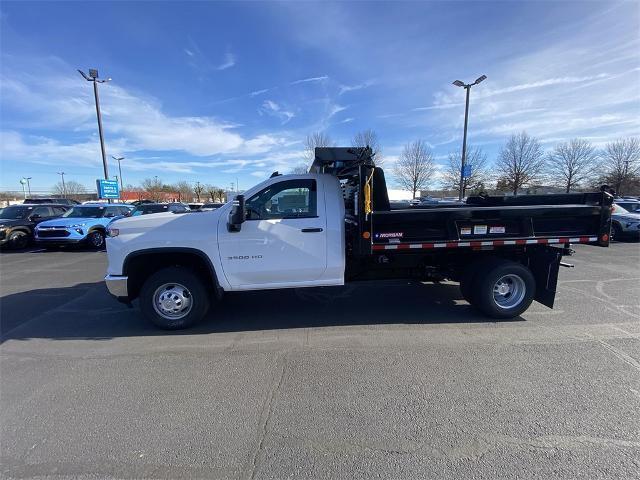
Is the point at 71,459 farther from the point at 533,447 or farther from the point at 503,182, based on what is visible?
the point at 503,182

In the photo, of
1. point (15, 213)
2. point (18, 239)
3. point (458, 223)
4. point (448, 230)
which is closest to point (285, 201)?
point (448, 230)

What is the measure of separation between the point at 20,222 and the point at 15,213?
2.60 feet

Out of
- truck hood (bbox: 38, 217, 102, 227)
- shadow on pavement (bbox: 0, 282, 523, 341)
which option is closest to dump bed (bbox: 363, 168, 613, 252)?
shadow on pavement (bbox: 0, 282, 523, 341)

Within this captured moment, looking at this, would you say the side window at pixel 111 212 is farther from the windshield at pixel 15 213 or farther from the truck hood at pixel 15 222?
the windshield at pixel 15 213

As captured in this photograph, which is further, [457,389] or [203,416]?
[457,389]

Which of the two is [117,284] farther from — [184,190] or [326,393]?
[184,190]

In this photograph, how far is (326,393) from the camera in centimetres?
313

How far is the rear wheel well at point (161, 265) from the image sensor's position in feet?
15.0

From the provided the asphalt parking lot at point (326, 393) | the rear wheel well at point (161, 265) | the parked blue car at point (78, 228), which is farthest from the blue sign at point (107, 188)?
the rear wheel well at point (161, 265)

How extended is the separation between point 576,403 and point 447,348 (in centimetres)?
130

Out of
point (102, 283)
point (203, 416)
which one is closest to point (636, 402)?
point (203, 416)

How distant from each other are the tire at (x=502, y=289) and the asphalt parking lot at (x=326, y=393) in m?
0.22

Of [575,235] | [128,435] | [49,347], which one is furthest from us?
[575,235]

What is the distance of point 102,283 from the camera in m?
7.57
